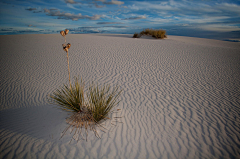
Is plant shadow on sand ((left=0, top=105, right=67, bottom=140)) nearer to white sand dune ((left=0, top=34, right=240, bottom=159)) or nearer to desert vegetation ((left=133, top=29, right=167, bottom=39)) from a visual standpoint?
white sand dune ((left=0, top=34, right=240, bottom=159))

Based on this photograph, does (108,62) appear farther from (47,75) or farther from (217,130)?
(217,130)

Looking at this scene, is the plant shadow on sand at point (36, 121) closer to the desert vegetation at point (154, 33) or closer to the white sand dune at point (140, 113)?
the white sand dune at point (140, 113)

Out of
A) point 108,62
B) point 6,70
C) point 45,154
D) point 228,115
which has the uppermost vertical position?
point 108,62

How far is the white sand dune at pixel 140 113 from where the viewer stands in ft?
8.16

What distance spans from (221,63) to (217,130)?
6.66 meters

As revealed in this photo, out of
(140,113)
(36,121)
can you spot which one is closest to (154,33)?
(140,113)

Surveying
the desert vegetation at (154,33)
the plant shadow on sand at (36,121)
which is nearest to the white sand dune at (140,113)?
the plant shadow on sand at (36,121)

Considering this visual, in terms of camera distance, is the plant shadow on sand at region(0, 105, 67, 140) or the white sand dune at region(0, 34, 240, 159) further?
the plant shadow on sand at region(0, 105, 67, 140)

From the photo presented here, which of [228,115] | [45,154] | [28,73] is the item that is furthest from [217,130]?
[28,73]

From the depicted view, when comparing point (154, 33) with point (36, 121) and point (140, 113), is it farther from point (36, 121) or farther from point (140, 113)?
point (36, 121)

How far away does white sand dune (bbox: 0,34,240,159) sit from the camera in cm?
249

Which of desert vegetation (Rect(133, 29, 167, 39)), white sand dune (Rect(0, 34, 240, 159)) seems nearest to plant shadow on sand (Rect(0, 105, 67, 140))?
white sand dune (Rect(0, 34, 240, 159))

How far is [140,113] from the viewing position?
3.53 meters

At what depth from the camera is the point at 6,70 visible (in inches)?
272
